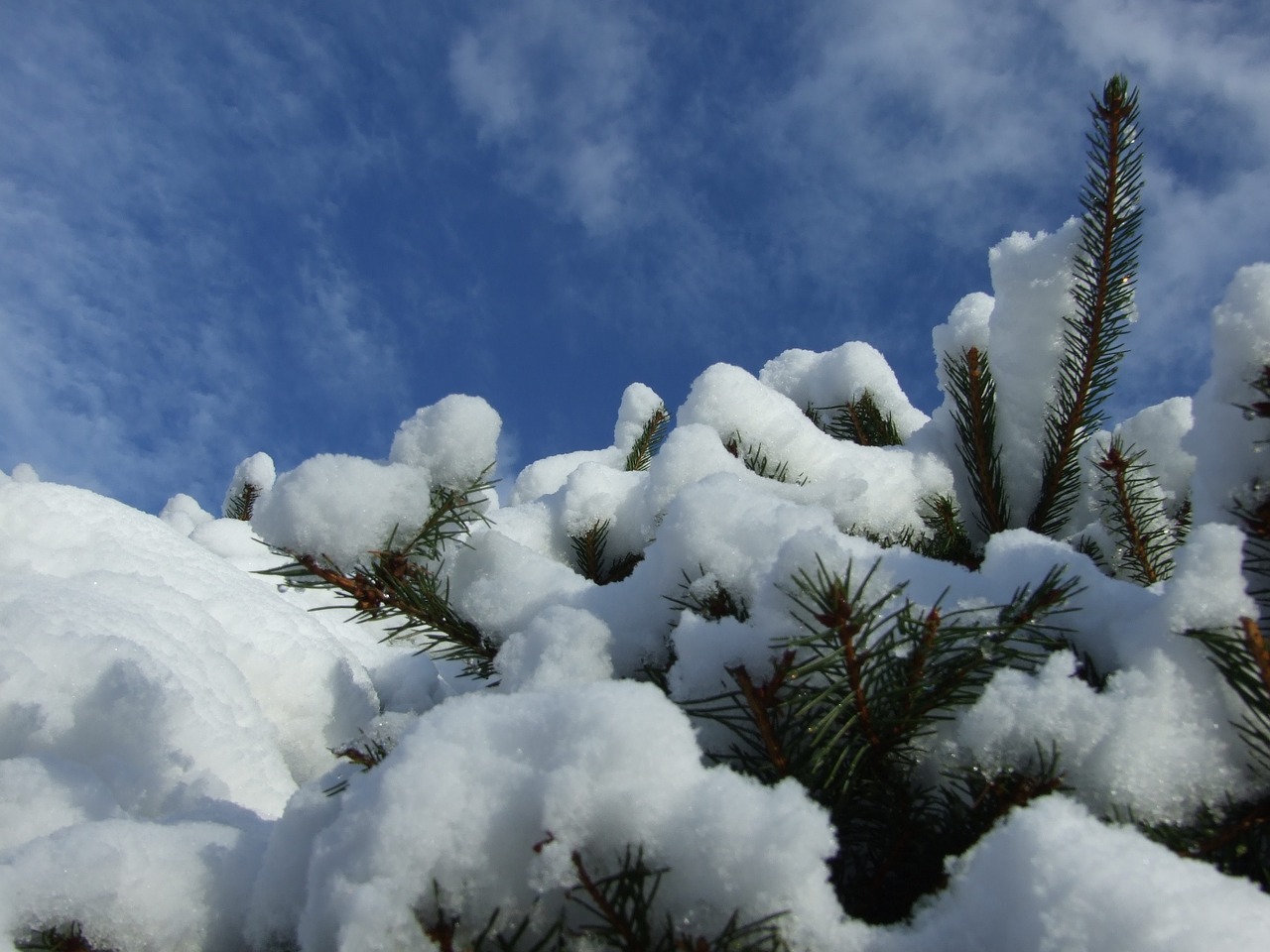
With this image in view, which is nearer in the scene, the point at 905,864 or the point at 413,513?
the point at 905,864

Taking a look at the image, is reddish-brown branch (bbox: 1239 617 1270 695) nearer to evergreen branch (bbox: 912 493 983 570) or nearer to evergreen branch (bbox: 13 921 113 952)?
evergreen branch (bbox: 912 493 983 570)

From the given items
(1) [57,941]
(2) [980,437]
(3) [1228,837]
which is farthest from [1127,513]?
(1) [57,941]

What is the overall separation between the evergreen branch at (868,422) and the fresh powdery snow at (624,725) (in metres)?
0.58

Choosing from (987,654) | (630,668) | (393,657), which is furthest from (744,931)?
(393,657)

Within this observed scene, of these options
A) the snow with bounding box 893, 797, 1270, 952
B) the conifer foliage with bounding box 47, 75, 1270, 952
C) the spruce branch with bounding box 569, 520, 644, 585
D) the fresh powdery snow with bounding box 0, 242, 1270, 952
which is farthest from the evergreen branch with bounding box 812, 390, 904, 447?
the snow with bounding box 893, 797, 1270, 952

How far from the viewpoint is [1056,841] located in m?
0.77

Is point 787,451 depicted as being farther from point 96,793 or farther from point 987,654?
point 96,793

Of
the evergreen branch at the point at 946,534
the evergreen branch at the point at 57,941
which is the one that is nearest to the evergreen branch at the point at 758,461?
the evergreen branch at the point at 946,534

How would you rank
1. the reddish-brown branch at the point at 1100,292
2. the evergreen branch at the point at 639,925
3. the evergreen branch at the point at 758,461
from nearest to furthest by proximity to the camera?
1. the evergreen branch at the point at 639,925
2. the reddish-brown branch at the point at 1100,292
3. the evergreen branch at the point at 758,461

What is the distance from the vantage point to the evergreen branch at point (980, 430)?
2.27 meters

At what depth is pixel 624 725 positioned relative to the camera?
90 centimetres

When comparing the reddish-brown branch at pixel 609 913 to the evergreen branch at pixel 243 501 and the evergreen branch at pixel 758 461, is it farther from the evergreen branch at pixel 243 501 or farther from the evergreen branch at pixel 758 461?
the evergreen branch at pixel 243 501

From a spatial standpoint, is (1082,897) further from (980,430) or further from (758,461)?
(758,461)

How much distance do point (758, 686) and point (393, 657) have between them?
271cm
